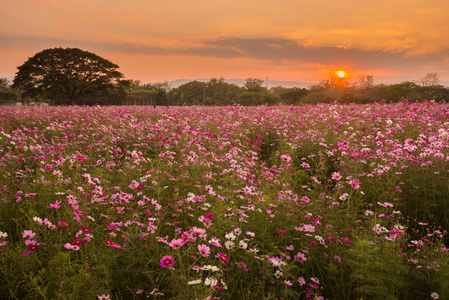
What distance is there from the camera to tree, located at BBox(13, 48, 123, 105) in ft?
124

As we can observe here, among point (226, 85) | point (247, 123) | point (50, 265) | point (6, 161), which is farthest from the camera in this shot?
point (226, 85)

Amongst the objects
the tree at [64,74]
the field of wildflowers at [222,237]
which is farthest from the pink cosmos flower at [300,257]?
the tree at [64,74]

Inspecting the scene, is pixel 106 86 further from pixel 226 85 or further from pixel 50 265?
pixel 226 85

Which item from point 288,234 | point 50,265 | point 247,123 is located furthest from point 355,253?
point 247,123

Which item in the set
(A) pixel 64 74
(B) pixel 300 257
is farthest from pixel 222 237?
(A) pixel 64 74

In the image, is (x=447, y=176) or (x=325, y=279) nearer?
(x=325, y=279)

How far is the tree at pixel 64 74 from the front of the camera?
3781 cm

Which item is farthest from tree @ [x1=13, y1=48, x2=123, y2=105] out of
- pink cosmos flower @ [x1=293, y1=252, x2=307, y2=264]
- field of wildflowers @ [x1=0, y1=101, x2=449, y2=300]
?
pink cosmos flower @ [x1=293, y1=252, x2=307, y2=264]

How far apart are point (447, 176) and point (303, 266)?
2716 millimetres

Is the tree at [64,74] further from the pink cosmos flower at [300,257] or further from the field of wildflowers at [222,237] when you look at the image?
the pink cosmos flower at [300,257]

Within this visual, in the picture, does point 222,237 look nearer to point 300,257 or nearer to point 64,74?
point 300,257

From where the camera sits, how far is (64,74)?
128 feet

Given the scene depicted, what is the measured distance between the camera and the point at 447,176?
12.6 ft

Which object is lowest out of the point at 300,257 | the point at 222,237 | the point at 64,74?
the point at 300,257
